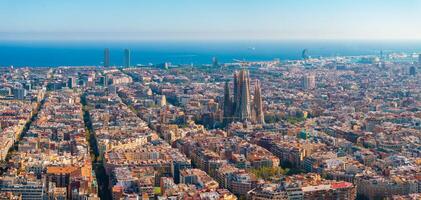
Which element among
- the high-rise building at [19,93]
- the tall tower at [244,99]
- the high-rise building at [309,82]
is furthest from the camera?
the high-rise building at [309,82]

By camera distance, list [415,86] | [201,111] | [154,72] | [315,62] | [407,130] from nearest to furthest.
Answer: [407,130] < [201,111] < [415,86] < [154,72] < [315,62]

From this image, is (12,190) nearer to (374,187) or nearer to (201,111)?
(374,187)

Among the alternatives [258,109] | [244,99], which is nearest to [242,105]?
[244,99]

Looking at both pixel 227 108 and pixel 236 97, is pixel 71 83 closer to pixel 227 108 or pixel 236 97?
pixel 227 108

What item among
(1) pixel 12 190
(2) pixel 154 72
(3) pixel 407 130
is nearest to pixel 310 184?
(1) pixel 12 190

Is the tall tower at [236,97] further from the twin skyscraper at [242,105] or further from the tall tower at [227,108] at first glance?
the tall tower at [227,108]

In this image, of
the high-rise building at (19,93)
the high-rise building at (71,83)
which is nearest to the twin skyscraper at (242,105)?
the high-rise building at (19,93)

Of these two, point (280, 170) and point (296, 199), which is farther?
point (280, 170)
